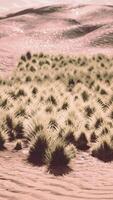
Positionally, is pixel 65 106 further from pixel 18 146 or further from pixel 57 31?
pixel 57 31

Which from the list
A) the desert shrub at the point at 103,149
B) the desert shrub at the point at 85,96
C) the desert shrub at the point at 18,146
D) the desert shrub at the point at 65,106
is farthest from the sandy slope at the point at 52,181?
the desert shrub at the point at 85,96

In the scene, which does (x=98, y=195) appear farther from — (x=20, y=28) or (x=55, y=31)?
(x=20, y=28)

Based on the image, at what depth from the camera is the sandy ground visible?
623 centimetres

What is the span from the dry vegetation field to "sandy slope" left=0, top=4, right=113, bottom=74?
3.41 m

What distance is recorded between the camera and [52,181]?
6.66m

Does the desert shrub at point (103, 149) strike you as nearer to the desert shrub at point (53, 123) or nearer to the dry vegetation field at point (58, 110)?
the dry vegetation field at point (58, 110)

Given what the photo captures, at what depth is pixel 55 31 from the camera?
29.6 meters

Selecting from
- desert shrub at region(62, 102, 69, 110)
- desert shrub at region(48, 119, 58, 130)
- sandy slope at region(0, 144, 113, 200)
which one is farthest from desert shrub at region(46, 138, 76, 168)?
desert shrub at region(62, 102, 69, 110)

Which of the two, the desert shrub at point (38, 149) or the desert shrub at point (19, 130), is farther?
the desert shrub at point (19, 130)

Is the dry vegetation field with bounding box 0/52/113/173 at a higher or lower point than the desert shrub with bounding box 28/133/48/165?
higher

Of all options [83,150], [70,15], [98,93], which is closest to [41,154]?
[83,150]

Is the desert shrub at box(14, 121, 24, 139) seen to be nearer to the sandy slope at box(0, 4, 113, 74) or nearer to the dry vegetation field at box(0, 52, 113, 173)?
the dry vegetation field at box(0, 52, 113, 173)

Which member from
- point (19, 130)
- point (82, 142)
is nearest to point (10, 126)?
point (19, 130)

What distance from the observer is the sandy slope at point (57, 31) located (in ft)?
84.3
